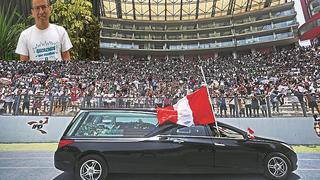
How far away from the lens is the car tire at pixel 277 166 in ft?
11.1

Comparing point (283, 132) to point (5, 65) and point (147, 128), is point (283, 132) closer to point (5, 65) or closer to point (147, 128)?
point (147, 128)

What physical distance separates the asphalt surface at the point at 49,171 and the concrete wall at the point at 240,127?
305 millimetres

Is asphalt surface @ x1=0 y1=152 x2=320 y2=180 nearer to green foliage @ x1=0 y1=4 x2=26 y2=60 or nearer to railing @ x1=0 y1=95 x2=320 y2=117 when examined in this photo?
railing @ x1=0 y1=95 x2=320 y2=117

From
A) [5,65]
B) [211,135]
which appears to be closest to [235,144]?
[211,135]

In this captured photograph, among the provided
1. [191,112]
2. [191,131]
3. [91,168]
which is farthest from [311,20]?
[91,168]

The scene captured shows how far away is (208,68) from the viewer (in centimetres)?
504

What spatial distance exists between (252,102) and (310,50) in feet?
4.21

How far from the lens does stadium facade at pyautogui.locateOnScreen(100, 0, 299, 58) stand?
4.44 metres

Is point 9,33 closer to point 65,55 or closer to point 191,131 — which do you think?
point 65,55

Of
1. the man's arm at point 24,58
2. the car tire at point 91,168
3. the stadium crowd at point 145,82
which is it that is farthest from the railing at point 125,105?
the car tire at point 91,168

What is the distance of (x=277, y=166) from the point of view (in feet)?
11.3

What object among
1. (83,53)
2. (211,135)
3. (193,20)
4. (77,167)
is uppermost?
(193,20)

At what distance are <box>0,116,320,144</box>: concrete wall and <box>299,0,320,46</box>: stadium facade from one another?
52.4 inches

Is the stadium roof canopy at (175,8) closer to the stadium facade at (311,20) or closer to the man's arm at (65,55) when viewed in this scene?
the stadium facade at (311,20)
